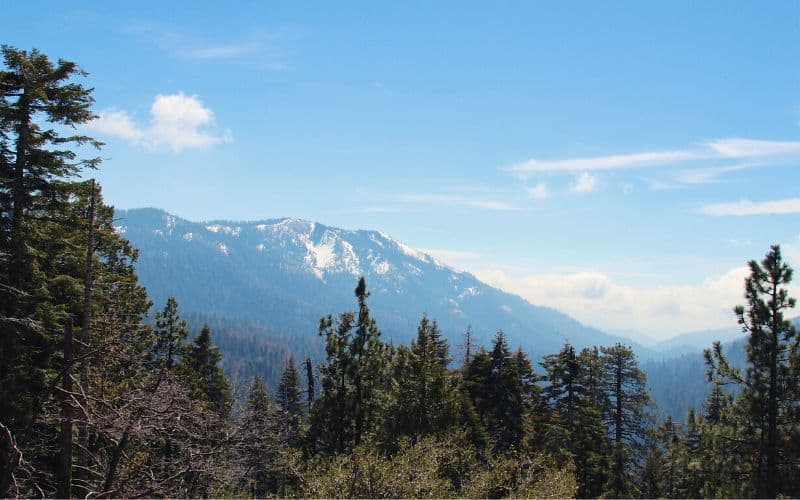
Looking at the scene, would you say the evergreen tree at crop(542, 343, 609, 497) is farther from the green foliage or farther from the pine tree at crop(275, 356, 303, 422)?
the pine tree at crop(275, 356, 303, 422)

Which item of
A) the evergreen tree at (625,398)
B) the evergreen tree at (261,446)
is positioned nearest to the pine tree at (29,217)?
the evergreen tree at (261,446)

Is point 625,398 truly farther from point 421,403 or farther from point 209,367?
point 209,367

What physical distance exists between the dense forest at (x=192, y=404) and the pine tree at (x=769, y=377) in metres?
0.04

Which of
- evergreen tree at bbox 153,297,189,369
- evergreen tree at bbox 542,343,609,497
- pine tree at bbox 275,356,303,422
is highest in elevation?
evergreen tree at bbox 153,297,189,369

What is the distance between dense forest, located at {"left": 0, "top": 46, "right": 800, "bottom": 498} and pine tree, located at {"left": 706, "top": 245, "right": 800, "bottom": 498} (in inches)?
1.7

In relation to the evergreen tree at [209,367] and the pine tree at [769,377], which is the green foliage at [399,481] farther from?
the evergreen tree at [209,367]

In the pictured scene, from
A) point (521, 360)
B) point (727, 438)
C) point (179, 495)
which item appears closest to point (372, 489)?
point (179, 495)

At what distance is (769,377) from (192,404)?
17319mm

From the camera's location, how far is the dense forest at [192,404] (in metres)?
11.0

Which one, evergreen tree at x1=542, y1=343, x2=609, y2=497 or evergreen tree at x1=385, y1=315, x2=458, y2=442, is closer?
evergreen tree at x1=385, y1=315, x2=458, y2=442

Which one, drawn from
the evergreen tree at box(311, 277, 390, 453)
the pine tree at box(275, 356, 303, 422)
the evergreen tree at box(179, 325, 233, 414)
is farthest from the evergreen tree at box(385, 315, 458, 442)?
the pine tree at box(275, 356, 303, 422)

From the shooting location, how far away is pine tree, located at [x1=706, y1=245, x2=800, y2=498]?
53.4ft

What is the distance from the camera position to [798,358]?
1636 centimetres

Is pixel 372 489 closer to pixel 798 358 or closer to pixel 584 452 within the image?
pixel 798 358
